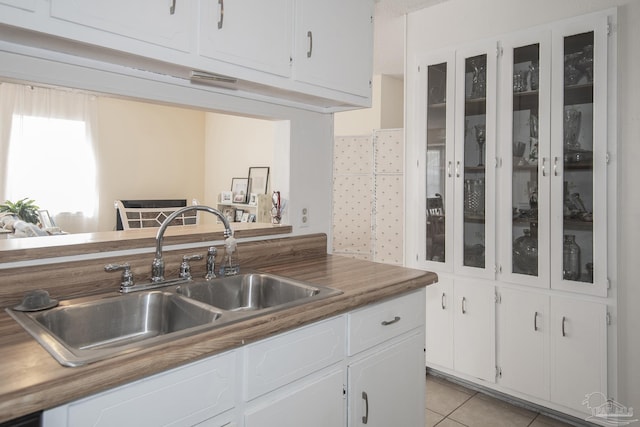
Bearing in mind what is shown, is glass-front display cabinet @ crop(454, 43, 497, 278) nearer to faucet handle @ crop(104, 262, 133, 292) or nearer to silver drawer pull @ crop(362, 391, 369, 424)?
silver drawer pull @ crop(362, 391, 369, 424)

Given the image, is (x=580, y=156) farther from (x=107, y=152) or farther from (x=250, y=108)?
(x=107, y=152)

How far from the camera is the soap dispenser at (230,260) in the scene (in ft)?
5.44

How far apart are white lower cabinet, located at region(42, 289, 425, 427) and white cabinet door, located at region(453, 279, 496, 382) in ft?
3.06

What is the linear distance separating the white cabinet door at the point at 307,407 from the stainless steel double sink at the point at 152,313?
0.26m

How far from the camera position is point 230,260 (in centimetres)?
171

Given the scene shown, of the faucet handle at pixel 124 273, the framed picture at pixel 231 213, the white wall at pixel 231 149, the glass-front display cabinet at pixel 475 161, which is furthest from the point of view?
the framed picture at pixel 231 213

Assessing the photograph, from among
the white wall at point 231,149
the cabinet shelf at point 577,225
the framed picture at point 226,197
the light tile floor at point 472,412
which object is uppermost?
the white wall at point 231,149

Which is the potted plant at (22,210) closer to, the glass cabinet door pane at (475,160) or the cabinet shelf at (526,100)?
the glass cabinet door pane at (475,160)

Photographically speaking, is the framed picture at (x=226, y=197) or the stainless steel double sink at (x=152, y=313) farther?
the framed picture at (x=226, y=197)

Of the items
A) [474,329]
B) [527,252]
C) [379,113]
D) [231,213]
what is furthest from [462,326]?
[231,213]

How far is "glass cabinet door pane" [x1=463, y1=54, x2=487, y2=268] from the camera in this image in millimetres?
2582

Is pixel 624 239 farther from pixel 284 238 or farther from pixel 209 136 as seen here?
pixel 209 136

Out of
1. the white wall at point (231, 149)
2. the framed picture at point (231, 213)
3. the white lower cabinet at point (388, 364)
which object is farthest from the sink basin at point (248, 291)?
the framed picture at point (231, 213)

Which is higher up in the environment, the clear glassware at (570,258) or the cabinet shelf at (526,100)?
the cabinet shelf at (526,100)
